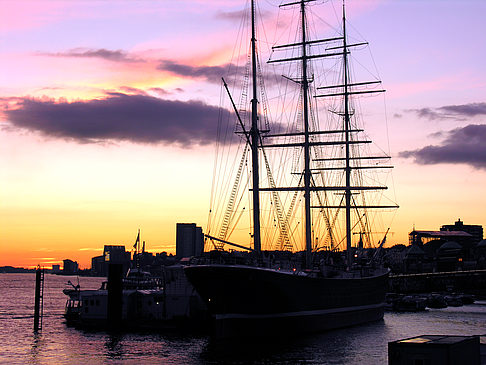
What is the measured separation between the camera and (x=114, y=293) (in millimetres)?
82750

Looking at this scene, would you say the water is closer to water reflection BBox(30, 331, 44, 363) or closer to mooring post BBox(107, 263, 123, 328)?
water reflection BBox(30, 331, 44, 363)

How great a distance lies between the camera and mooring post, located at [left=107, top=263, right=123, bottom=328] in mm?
82750

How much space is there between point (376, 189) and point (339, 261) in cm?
1396

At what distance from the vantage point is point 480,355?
45469 mm

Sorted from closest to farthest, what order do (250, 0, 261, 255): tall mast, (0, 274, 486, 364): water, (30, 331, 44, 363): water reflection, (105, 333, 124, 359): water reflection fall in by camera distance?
(0, 274, 486, 364): water → (105, 333, 124, 359): water reflection → (30, 331, 44, 363): water reflection → (250, 0, 261, 255): tall mast

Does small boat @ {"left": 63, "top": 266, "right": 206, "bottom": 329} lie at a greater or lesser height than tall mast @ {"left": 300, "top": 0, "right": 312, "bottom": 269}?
lesser

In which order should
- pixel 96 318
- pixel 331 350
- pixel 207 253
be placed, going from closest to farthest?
pixel 331 350
pixel 207 253
pixel 96 318

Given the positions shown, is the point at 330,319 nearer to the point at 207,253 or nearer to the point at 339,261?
the point at 207,253

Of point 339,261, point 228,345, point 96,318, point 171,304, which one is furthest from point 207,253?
point 339,261

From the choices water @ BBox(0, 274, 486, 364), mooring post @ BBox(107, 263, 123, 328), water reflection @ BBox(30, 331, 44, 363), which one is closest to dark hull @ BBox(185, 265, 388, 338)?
water @ BBox(0, 274, 486, 364)

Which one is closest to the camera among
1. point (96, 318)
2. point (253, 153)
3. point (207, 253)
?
point (207, 253)

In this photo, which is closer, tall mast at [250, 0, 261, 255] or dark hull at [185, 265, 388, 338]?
dark hull at [185, 265, 388, 338]

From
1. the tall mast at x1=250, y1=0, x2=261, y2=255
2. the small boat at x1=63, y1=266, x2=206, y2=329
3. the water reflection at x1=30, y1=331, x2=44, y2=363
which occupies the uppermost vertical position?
the tall mast at x1=250, y1=0, x2=261, y2=255

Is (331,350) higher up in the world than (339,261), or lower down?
lower down
